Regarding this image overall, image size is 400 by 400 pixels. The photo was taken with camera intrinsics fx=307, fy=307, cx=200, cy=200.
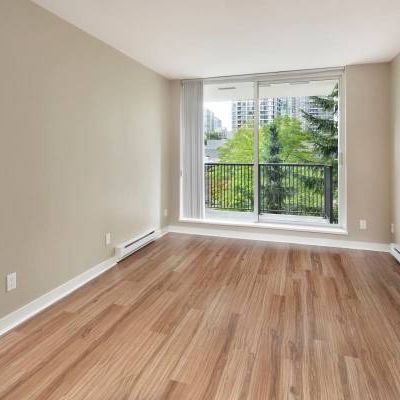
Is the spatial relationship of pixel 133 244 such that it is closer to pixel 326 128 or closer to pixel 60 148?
pixel 60 148

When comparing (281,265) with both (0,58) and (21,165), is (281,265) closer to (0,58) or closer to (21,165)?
(21,165)

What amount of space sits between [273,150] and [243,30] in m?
2.07

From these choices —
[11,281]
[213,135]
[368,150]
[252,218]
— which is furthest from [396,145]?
[11,281]

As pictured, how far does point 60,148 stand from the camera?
2670 millimetres

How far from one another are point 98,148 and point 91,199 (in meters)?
0.54

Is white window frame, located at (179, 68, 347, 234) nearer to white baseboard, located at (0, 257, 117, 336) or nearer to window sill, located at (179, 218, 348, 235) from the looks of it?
window sill, located at (179, 218, 348, 235)

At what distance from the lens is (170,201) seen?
5008mm

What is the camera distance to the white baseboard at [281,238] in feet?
13.3

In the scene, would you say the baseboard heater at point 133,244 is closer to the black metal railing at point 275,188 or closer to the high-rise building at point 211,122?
the black metal railing at point 275,188

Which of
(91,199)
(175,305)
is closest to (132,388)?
(175,305)

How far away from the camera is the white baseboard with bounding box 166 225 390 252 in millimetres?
4066

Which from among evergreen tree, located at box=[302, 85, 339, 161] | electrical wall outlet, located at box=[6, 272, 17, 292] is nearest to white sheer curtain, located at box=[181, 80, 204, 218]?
evergreen tree, located at box=[302, 85, 339, 161]

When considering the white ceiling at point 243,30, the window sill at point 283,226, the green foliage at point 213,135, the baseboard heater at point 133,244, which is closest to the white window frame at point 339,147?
the window sill at point 283,226

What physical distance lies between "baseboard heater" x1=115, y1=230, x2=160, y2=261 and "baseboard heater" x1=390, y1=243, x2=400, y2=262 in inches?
121
